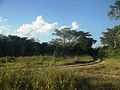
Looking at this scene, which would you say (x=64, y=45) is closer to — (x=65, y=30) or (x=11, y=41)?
(x=65, y=30)

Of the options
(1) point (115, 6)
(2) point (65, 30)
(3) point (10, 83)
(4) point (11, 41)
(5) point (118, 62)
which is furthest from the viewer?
(2) point (65, 30)

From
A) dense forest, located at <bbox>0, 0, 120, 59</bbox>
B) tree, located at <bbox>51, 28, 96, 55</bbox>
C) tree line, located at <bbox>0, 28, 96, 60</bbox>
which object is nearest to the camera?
dense forest, located at <bbox>0, 0, 120, 59</bbox>

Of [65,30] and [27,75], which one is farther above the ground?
[65,30]

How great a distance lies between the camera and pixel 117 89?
33.8 ft

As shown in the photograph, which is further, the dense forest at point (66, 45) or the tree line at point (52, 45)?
the tree line at point (52, 45)

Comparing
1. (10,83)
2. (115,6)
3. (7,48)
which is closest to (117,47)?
(115,6)

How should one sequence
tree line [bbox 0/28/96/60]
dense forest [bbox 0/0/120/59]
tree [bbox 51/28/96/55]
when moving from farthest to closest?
1. tree [bbox 51/28/96/55]
2. tree line [bbox 0/28/96/60]
3. dense forest [bbox 0/0/120/59]

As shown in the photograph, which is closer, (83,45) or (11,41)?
(11,41)

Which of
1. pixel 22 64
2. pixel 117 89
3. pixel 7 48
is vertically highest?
pixel 7 48

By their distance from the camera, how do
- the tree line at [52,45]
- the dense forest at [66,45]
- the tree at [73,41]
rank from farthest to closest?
1. the tree at [73,41]
2. the tree line at [52,45]
3. the dense forest at [66,45]

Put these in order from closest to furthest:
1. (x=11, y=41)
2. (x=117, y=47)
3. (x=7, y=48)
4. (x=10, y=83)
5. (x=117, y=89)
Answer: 1. (x=10, y=83)
2. (x=117, y=89)
3. (x=117, y=47)
4. (x=7, y=48)
5. (x=11, y=41)

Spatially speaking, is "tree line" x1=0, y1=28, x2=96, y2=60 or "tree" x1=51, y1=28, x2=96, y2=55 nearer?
"tree line" x1=0, y1=28, x2=96, y2=60

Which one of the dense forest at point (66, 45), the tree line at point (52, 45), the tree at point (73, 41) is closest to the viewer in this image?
the dense forest at point (66, 45)

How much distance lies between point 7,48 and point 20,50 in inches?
128
